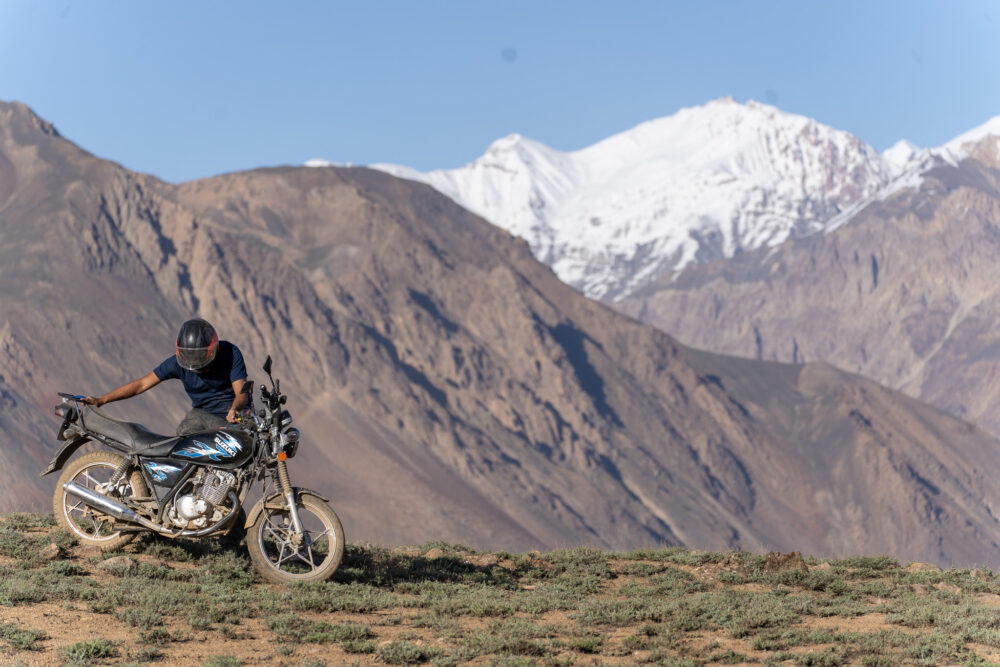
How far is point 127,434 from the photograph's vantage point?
15.3m

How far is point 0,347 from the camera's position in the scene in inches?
5551

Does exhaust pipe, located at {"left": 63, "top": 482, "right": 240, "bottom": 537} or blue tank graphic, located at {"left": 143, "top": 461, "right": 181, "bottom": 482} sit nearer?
exhaust pipe, located at {"left": 63, "top": 482, "right": 240, "bottom": 537}

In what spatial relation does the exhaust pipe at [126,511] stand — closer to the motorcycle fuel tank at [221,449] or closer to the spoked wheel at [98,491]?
the spoked wheel at [98,491]

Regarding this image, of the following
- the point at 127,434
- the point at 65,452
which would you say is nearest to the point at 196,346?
the point at 127,434

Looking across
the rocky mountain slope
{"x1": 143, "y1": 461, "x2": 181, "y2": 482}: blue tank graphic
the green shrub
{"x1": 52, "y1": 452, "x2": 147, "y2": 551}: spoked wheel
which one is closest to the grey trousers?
{"x1": 143, "y1": 461, "x2": 181, "y2": 482}: blue tank graphic

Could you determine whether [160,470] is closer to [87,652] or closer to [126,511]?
[126,511]

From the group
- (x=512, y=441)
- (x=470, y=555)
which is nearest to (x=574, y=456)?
(x=512, y=441)

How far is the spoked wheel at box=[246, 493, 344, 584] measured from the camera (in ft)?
48.9

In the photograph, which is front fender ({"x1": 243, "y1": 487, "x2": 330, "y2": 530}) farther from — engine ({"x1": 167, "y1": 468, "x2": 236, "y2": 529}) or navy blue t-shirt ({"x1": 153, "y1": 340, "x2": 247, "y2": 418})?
navy blue t-shirt ({"x1": 153, "y1": 340, "x2": 247, "y2": 418})

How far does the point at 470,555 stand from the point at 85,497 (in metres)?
6.56

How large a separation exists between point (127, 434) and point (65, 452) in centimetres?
138

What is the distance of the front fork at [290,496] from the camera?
14594mm

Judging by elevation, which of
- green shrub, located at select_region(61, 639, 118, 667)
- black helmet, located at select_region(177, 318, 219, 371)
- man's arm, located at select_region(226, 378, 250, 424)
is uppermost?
black helmet, located at select_region(177, 318, 219, 371)

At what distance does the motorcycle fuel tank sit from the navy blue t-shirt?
0.69m
